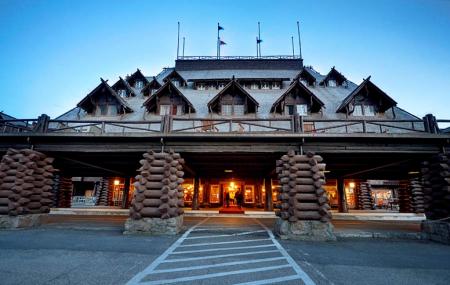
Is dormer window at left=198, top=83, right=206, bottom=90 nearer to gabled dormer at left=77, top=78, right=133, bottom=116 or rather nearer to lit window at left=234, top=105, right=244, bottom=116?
lit window at left=234, top=105, right=244, bottom=116

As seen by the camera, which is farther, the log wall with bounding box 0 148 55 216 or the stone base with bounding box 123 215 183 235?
the log wall with bounding box 0 148 55 216

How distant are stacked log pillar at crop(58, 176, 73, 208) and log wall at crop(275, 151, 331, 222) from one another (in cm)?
2027

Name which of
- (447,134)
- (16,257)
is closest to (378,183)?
(447,134)

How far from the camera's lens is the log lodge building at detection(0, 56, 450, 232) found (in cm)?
1014

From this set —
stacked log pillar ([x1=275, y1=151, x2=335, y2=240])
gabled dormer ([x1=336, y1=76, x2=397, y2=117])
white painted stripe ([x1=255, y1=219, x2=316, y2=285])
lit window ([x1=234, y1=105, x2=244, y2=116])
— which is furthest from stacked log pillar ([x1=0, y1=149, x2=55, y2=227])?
gabled dormer ([x1=336, y1=76, x2=397, y2=117])

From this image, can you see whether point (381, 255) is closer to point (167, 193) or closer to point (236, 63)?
point (167, 193)

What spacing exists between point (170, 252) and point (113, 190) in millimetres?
23199

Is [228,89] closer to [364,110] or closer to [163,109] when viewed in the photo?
[163,109]

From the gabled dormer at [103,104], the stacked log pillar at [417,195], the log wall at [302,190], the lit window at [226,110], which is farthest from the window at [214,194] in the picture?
the stacked log pillar at [417,195]

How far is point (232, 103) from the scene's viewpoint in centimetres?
1778

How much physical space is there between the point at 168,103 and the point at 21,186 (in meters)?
10.6

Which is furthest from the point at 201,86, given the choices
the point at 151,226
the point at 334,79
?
the point at 151,226

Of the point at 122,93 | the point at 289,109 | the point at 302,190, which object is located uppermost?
the point at 122,93

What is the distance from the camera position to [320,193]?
30.7ft
